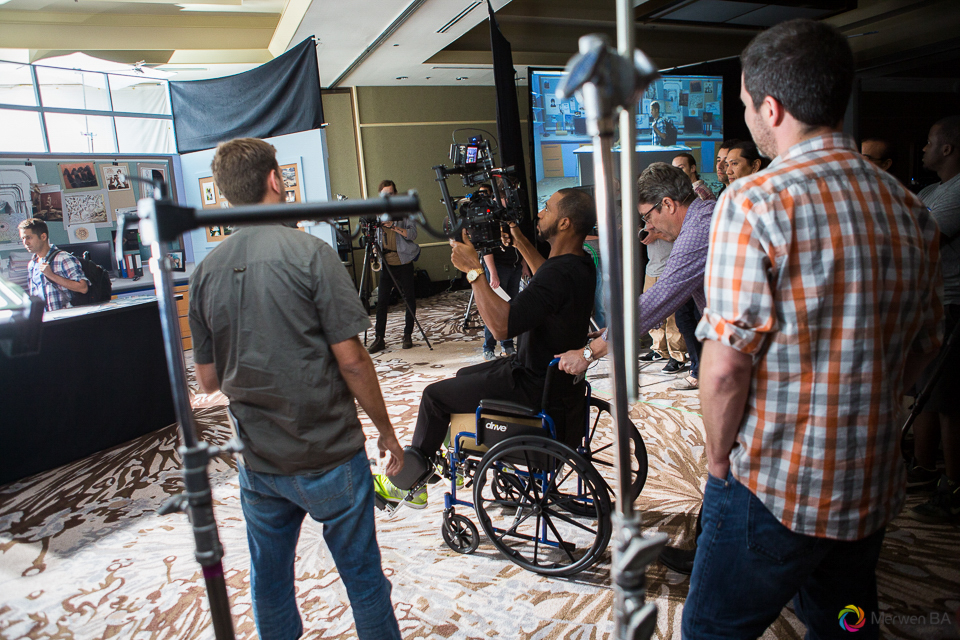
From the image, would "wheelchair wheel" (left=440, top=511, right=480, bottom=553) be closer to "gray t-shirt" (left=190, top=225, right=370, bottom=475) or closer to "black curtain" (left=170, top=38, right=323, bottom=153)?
"gray t-shirt" (left=190, top=225, right=370, bottom=475)

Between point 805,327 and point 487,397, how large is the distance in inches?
53.5

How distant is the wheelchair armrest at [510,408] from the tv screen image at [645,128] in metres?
4.22

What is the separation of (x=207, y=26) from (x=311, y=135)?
9.38 feet

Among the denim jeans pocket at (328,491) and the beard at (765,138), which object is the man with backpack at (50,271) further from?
the beard at (765,138)

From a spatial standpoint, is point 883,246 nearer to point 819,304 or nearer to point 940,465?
point 819,304

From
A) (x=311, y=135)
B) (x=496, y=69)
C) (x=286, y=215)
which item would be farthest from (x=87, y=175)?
(x=286, y=215)

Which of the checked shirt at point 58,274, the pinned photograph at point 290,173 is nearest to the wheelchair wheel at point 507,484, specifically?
the pinned photograph at point 290,173

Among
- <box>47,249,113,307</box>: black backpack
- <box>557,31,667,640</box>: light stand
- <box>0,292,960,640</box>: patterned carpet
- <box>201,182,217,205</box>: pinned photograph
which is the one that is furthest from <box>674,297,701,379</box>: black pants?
<box>201,182,217,205</box>: pinned photograph

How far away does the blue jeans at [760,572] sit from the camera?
3.14 feet

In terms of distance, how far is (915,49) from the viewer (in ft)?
20.3

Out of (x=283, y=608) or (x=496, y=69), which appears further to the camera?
(x=496, y=69)

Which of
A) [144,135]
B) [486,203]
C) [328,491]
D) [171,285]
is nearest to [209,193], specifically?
[144,135]

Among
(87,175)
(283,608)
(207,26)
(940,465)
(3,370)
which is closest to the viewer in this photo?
(283,608)

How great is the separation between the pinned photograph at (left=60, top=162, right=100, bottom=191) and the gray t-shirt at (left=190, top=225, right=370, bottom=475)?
17.6ft
